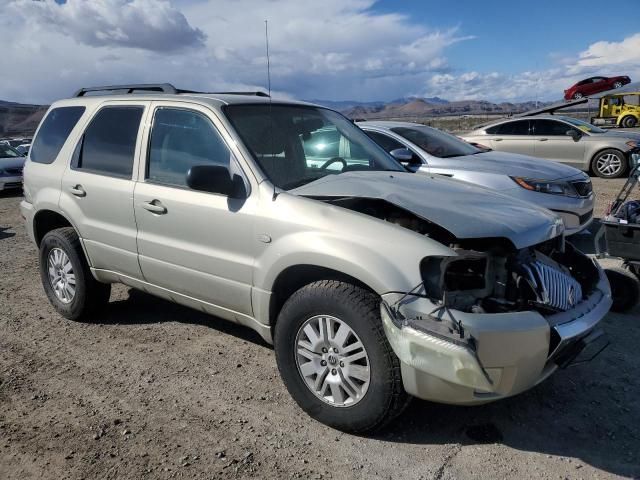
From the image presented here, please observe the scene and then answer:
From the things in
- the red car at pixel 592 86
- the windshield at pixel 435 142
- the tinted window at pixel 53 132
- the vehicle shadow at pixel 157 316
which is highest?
the red car at pixel 592 86

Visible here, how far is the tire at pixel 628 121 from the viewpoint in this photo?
30906mm

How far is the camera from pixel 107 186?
4238mm

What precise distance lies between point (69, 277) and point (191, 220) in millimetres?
1813

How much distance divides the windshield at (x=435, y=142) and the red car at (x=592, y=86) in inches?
1307

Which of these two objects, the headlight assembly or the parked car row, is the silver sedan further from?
the parked car row

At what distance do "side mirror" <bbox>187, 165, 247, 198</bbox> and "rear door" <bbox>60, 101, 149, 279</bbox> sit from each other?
986 millimetres

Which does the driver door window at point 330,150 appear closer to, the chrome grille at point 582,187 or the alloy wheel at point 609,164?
the chrome grille at point 582,187

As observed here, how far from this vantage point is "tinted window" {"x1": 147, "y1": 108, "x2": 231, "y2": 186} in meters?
3.67

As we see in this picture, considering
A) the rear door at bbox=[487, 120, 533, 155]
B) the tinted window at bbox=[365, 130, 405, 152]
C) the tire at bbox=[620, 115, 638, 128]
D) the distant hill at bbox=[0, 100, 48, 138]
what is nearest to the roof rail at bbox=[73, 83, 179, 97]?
the tinted window at bbox=[365, 130, 405, 152]

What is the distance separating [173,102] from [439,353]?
2637 millimetres

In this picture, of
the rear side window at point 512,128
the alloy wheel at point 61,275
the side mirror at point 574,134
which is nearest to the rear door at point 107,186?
the alloy wheel at point 61,275

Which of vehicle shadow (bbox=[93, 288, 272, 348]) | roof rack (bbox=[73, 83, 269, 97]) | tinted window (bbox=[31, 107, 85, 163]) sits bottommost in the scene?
vehicle shadow (bbox=[93, 288, 272, 348])

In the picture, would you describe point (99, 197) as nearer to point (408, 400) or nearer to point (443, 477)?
point (408, 400)

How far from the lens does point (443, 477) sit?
274 cm
